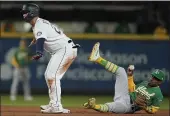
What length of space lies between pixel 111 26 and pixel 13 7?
2940mm

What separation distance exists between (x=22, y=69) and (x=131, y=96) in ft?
20.5

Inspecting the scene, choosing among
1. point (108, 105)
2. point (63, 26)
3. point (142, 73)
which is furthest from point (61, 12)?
point (108, 105)

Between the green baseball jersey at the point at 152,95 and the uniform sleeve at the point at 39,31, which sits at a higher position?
the uniform sleeve at the point at 39,31

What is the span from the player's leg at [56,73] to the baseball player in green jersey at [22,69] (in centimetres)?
578

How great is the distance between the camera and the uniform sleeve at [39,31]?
348 inches

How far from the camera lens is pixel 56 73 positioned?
906cm

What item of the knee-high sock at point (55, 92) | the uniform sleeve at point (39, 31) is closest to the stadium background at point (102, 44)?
the knee-high sock at point (55, 92)

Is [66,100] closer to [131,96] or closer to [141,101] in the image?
[131,96]

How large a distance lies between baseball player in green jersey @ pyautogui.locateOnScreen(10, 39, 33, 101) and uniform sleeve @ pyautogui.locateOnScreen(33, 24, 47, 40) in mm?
5933

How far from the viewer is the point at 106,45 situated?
16.2m

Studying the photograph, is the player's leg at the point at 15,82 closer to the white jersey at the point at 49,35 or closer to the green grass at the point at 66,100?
the green grass at the point at 66,100

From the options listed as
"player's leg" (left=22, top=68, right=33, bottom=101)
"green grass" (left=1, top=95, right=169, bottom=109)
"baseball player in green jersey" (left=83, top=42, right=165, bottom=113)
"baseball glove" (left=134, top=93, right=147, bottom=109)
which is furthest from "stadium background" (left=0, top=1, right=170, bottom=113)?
"baseball glove" (left=134, top=93, right=147, bottom=109)

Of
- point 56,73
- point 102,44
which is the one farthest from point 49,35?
point 102,44

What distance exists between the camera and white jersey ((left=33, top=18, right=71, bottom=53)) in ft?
29.3
